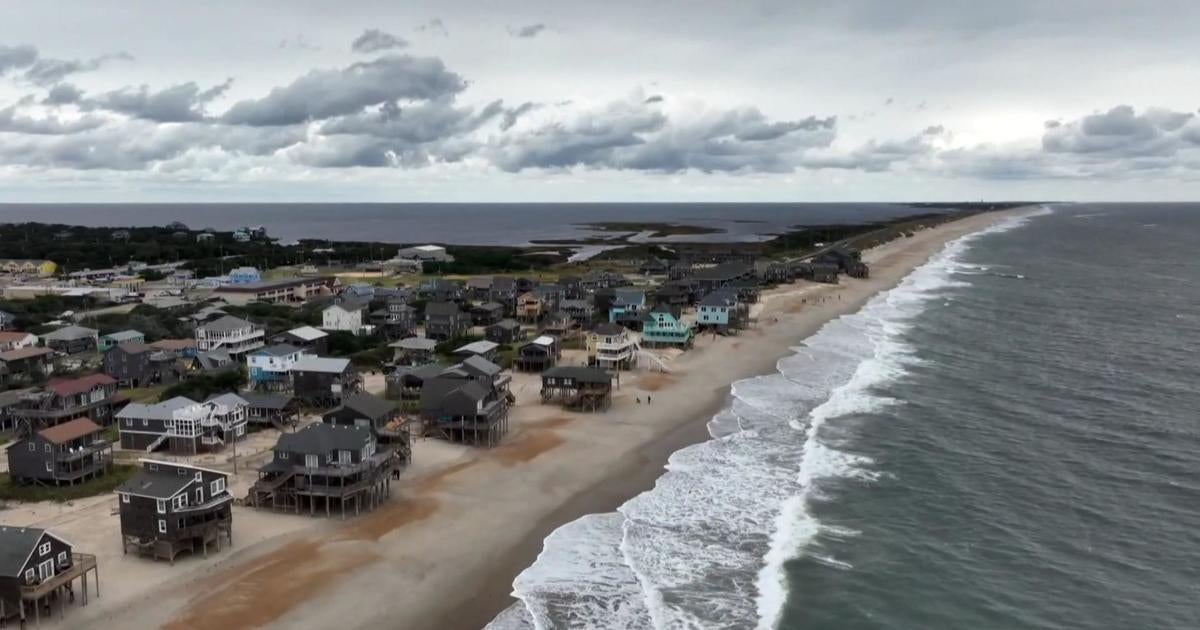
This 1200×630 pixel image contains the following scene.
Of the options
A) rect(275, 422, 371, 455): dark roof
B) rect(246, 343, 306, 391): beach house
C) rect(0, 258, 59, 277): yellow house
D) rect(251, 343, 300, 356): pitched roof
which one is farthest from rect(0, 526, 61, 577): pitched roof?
rect(0, 258, 59, 277): yellow house

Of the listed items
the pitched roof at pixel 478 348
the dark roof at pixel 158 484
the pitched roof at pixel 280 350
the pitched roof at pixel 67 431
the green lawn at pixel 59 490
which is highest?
the pitched roof at pixel 280 350

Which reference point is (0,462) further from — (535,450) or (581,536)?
(581,536)

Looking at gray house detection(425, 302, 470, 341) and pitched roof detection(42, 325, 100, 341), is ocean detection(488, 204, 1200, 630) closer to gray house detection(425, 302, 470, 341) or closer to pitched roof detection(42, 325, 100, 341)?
gray house detection(425, 302, 470, 341)

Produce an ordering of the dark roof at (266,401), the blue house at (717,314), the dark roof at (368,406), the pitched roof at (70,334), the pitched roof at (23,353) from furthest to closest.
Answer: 1. the blue house at (717,314)
2. the pitched roof at (70,334)
3. the pitched roof at (23,353)
4. the dark roof at (266,401)
5. the dark roof at (368,406)

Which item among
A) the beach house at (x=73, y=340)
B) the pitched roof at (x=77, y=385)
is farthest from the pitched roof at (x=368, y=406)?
the beach house at (x=73, y=340)

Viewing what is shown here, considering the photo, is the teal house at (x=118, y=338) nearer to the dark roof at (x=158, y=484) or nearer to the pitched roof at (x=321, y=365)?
the pitched roof at (x=321, y=365)

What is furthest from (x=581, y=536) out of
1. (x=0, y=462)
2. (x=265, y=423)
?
(x=0, y=462)

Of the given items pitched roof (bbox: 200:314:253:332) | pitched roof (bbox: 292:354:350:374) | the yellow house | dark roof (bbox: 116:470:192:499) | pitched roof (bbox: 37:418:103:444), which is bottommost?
dark roof (bbox: 116:470:192:499)
